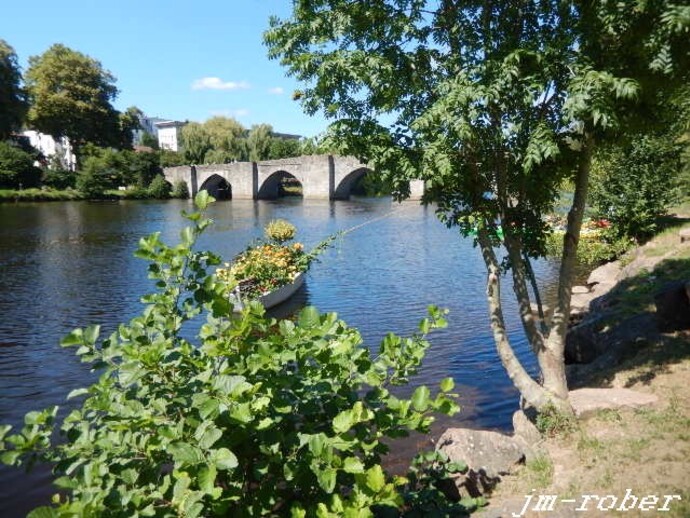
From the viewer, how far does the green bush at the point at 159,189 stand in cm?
7186

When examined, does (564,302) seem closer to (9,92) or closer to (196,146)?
(9,92)

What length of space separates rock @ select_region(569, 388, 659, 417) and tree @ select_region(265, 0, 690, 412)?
20 cm

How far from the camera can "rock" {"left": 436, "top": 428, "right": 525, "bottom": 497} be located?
540 centimetres

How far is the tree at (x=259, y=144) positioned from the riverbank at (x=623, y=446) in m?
81.4

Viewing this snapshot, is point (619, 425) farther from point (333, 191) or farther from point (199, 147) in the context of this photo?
point (199, 147)

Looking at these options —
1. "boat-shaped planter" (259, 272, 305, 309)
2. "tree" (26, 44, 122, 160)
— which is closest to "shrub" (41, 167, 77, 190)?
"tree" (26, 44, 122, 160)

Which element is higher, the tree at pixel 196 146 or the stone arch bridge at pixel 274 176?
the tree at pixel 196 146

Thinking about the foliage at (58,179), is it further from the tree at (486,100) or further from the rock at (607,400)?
the rock at (607,400)

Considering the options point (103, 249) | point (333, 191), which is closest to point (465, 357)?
point (103, 249)

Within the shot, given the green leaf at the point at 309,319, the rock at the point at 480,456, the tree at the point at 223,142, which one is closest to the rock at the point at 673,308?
the rock at the point at 480,456

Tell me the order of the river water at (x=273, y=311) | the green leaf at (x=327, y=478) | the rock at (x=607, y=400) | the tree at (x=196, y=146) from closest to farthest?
the green leaf at (x=327, y=478) < the rock at (x=607, y=400) < the river water at (x=273, y=311) < the tree at (x=196, y=146)

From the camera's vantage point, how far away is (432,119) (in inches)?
232

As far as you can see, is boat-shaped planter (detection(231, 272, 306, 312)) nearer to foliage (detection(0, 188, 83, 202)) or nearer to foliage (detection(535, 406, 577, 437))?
foliage (detection(535, 406, 577, 437))

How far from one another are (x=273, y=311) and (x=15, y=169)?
192 ft
